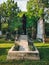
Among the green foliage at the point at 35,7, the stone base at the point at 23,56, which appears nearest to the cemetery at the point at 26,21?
the green foliage at the point at 35,7

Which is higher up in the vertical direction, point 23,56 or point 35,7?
point 35,7

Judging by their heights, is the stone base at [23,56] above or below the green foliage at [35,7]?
below

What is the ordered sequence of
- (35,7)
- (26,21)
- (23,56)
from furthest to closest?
(26,21) < (35,7) < (23,56)

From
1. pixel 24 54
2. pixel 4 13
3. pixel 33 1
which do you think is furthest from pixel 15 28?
pixel 24 54

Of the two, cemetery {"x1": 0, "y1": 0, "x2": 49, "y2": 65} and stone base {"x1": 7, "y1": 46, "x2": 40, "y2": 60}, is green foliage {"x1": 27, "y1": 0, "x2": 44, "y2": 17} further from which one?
stone base {"x1": 7, "y1": 46, "x2": 40, "y2": 60}

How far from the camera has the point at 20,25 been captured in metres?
43.7

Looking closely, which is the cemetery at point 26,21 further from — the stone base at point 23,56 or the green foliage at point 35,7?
the stone base at point 23,56

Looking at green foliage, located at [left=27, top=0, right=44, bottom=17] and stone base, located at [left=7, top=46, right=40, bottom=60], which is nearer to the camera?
stone base, located at [left=7, top=46, right=40, bottom=60]

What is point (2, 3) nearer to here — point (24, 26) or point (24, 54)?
point (24, 26)

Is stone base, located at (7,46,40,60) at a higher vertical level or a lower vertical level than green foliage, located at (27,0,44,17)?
lower

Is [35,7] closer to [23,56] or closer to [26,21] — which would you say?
[23,56]

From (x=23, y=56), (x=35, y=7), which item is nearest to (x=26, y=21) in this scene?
(x=35, y=7)

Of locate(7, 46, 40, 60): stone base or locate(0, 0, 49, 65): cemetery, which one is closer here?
locate(7, 46, 40, 60): stone base

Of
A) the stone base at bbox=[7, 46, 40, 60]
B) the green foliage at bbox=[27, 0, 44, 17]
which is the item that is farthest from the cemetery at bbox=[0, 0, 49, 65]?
the stone base at bbox=[7, 46, 40, 60]
